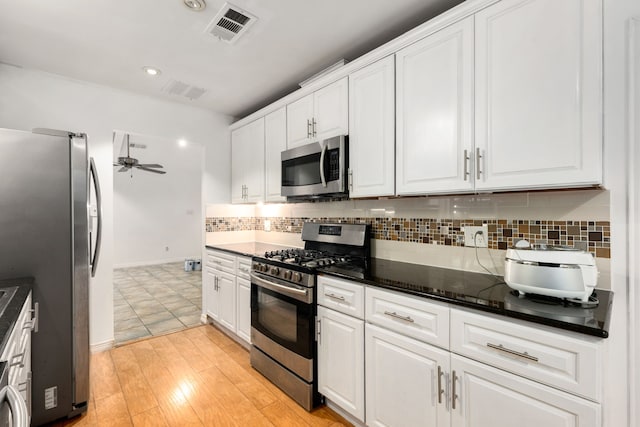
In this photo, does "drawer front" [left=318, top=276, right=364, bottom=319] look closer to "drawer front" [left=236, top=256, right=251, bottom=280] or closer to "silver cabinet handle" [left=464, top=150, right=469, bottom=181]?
"silver cabinet handle" [left=464, top=150, right=469, bottom=181]

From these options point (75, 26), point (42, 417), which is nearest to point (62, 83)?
point (75, 26)

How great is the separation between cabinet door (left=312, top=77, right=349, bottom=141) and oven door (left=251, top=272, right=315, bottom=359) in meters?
1.16

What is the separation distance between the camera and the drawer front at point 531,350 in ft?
3.27

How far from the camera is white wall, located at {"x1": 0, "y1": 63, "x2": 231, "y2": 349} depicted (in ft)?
8.21

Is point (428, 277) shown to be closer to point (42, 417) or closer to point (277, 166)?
point (277, 166)

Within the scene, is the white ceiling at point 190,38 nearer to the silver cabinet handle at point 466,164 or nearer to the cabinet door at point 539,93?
the cabinet door at point 539,93

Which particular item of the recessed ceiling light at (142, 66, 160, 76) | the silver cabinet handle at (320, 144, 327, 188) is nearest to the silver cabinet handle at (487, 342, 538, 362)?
the silver cabinet handle at (320, 144, 327, 188)

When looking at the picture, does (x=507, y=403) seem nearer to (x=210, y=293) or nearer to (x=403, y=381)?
(x=403, y=381)

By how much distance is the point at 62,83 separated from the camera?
8.77 feet

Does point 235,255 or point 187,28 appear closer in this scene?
point 187,28

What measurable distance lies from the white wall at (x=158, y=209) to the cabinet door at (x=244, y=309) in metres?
4.42

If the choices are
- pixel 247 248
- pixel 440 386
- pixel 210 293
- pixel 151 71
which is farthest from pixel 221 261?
pixel 440 386

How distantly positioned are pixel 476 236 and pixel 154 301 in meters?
4.32

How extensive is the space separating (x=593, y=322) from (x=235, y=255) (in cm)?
251
